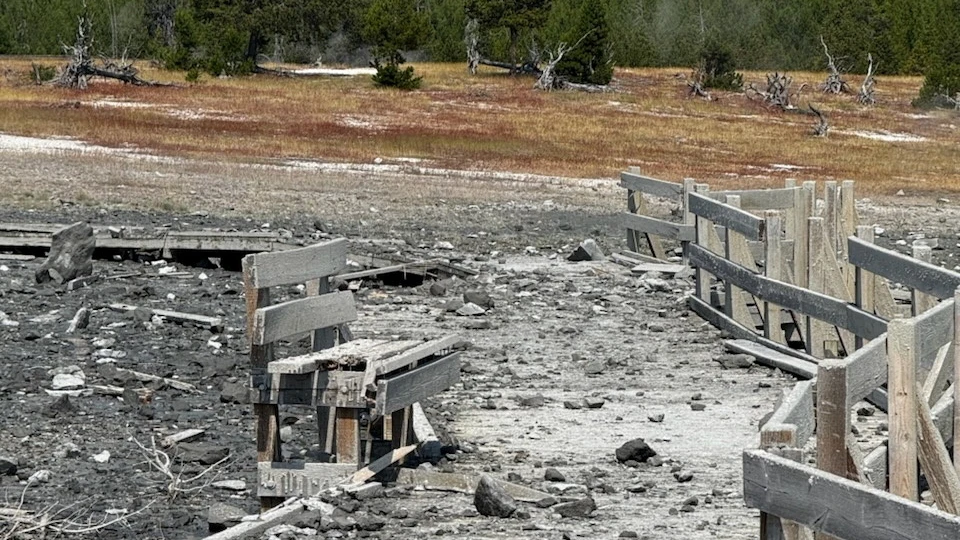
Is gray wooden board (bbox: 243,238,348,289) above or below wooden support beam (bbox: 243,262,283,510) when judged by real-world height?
above

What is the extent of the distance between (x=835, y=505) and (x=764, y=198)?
11228mm

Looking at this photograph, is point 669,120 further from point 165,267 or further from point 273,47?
point 273,47

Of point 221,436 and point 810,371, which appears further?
point 810,371

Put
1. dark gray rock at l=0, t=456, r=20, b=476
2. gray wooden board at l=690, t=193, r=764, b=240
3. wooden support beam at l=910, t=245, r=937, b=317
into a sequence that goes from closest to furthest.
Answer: dark gray rock at l=0, t=456, r=20, b=476, wooden support beam at l=910, t=245, r=937, b=317, gray wooden board at l=690, t=193, r=764, b=240

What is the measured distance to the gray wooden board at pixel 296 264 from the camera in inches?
349

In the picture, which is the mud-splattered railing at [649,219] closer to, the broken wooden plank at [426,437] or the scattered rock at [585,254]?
the scattered rock at [585,254]

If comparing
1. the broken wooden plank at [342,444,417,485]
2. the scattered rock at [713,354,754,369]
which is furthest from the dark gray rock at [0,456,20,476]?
the scattered rock at [713,354,754,369]

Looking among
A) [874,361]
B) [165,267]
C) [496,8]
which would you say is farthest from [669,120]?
[874,361]

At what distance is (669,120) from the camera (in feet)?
166

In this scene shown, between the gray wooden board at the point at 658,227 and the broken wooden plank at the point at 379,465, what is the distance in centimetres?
766

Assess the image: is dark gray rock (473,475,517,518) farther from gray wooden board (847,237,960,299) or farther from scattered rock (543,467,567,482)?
gray wooden board (847,237,960,299)

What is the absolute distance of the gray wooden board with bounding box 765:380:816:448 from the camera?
5.21 metres

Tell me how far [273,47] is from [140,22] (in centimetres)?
844

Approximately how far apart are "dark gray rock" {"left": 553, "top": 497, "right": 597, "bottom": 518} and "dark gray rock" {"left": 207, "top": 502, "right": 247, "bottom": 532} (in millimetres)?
1654
